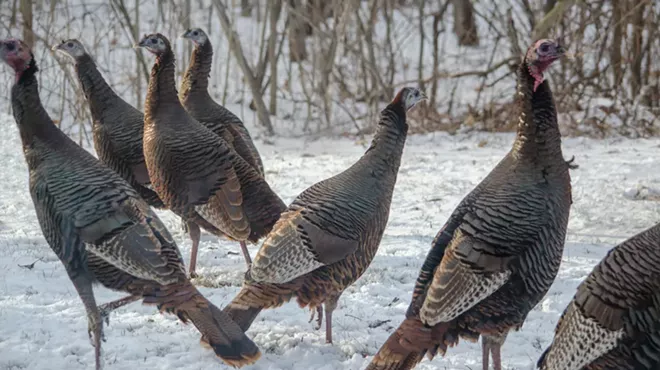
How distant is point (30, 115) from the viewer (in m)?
4.60

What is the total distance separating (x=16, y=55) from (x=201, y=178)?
1.35 meters

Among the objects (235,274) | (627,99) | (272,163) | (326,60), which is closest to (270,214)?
(235,274)

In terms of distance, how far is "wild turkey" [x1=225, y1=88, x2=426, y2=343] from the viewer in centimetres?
425

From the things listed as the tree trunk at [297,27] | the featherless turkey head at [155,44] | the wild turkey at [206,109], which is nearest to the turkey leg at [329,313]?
the wild turkey at [206,109]

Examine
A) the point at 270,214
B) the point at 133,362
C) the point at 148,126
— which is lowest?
the point at 133,362

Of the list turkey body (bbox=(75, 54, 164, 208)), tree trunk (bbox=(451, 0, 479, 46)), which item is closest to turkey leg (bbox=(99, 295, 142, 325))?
turkey body (bbox=(75, 54, 164, 208))

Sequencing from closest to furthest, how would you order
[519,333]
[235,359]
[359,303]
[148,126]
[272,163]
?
[235,359]
[519,333]
[359,303]
[148,126]
[272,163]

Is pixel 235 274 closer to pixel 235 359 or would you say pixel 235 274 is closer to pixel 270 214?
pixel 270 214

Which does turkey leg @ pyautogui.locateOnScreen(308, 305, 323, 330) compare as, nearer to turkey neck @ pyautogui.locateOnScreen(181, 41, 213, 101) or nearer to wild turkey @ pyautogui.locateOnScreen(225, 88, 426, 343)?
wild turkey @ pyautogui.locateOnScreen(225, 88, 426, 343)

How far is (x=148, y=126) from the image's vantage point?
5613 millimetres

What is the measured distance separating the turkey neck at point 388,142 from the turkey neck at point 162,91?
1600 millimetres

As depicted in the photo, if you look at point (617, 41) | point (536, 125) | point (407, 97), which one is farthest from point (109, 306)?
point (617, 41)

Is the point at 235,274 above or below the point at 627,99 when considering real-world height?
below

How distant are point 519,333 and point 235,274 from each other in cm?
202
